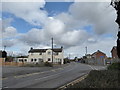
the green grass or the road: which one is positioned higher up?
the green grass

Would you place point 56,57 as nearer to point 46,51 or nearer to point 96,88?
point 46,51

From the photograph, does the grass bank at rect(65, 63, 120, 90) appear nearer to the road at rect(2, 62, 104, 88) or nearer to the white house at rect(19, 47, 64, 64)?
the road at rect(2, 62, 104, 88)

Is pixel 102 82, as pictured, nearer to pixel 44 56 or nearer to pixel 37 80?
pixel 37 80

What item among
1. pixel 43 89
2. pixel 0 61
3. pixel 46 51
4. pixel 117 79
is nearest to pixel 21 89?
pixel 43 89

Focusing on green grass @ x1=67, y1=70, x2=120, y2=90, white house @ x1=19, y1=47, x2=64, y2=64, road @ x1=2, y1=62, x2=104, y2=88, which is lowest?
road @ x1=2, y1=62, x2=104, y2=88

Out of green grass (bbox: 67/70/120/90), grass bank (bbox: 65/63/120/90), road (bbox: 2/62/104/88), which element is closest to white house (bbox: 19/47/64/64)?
road (bbox: 2/62/104/88)

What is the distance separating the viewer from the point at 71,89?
Result: 716 centimetres

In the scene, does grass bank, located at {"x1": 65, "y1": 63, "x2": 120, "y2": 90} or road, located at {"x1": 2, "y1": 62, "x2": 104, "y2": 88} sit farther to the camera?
road, located at {"x1": 2, "y1": 62, "x2": 104, "y2": 88}

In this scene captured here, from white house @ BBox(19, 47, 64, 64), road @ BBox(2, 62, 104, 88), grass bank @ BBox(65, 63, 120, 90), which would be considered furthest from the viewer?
white house @ BBox(19, 47, 64, 64)

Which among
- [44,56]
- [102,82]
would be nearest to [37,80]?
[102,82]

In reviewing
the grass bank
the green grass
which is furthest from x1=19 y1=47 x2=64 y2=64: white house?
the green grass

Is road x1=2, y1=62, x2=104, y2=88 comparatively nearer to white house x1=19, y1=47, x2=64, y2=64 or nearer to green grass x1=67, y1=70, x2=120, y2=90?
green grass x1=67, y1=70, x2=120, y2=90

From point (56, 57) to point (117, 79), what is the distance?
79.5 meters

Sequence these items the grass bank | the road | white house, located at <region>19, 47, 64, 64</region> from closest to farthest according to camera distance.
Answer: the grass bank
the road
white house, located at <region>19, 47, 64, 64</region>
